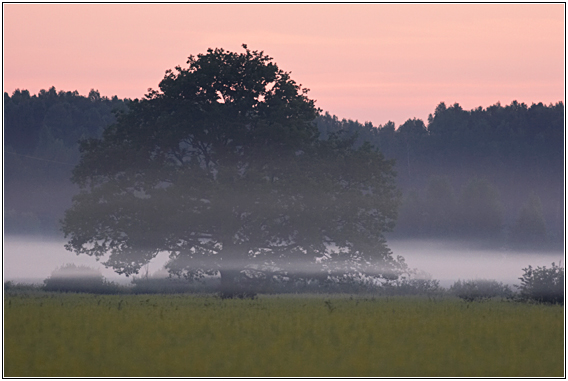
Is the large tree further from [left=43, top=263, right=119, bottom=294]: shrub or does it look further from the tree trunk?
[left=43, top=263, right=119, bottom=294]: shrub

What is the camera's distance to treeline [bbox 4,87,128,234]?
100062 millimetres

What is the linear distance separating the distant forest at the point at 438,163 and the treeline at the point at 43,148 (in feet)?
0.42

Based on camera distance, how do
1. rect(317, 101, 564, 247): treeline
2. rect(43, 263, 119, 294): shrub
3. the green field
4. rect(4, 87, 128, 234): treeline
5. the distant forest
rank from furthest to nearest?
rect(317, 101, 564, 247): treeline, the distant forest, rect(4, 87, 128, 234): treeline, rect(43, 263, 119, 294): shrub, the green field

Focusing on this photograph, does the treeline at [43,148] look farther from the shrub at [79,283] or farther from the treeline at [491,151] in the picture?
the shrub at [79,283]

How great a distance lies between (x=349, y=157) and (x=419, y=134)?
323ft

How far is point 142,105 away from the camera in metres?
39.4

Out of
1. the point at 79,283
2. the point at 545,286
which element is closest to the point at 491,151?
the point at 79,283

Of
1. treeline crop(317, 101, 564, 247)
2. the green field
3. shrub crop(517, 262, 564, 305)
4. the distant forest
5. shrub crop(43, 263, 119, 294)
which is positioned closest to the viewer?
the green field

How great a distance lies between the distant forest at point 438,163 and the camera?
102812 millimetres

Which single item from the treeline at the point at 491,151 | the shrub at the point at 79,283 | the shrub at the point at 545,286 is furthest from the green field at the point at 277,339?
the treeline at the point at 491,151

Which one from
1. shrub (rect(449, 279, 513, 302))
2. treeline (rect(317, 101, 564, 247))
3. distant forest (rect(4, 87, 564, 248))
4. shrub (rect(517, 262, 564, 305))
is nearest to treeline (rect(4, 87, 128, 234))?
distant forest (rect(4, 87, 564, 248))

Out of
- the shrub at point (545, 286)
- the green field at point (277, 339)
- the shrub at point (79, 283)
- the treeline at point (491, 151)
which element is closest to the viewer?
the green field at point (277, 339)

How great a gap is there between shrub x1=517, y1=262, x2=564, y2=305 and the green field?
2.04 meters

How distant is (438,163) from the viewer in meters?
134
